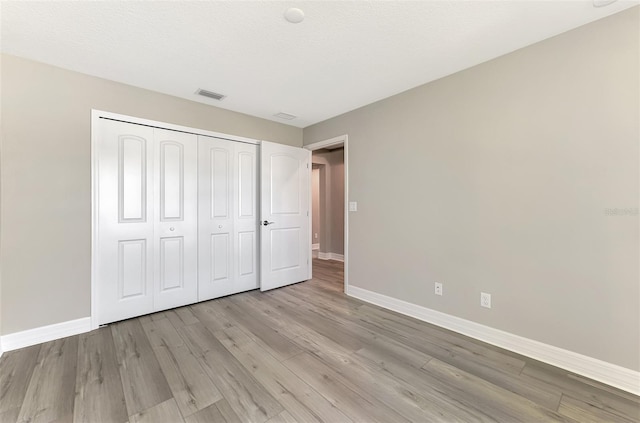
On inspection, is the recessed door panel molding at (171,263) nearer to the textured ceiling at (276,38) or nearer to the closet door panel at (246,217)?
the closet door panel at (246,217)

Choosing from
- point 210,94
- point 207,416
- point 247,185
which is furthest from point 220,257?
point 207,416

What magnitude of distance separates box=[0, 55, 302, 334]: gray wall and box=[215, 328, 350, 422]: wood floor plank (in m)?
1.56

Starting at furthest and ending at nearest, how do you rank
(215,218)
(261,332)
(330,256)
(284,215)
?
1. (330,256)
2. (284,215)
3. (215,218)
4. (261,332)

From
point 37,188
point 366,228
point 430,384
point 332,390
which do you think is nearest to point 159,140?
point 37,188

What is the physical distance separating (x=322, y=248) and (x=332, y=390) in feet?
14.8

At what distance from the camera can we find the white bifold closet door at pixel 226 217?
3.23 m

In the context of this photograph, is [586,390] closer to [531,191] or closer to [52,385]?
[531,191]

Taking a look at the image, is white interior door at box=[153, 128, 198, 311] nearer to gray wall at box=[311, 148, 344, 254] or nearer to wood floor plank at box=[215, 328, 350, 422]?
wood floor plank at box=[215, 328, 350, 422]

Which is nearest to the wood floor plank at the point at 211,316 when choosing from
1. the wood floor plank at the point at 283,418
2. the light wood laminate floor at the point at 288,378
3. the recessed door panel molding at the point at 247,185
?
the light wood laminate floor at the point at 288,378

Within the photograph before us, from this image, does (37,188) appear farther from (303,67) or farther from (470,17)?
(470,17)

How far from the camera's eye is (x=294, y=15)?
5.67ft

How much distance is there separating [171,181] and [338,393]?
2.71 meters

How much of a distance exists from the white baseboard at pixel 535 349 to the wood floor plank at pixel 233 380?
5.87 ft

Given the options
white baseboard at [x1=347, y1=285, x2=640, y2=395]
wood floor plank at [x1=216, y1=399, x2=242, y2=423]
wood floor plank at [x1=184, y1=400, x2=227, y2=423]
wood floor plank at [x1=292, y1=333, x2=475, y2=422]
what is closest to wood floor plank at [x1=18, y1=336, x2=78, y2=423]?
wood floor plank at [x1=184, y1=400, x2=227, y2=423]
